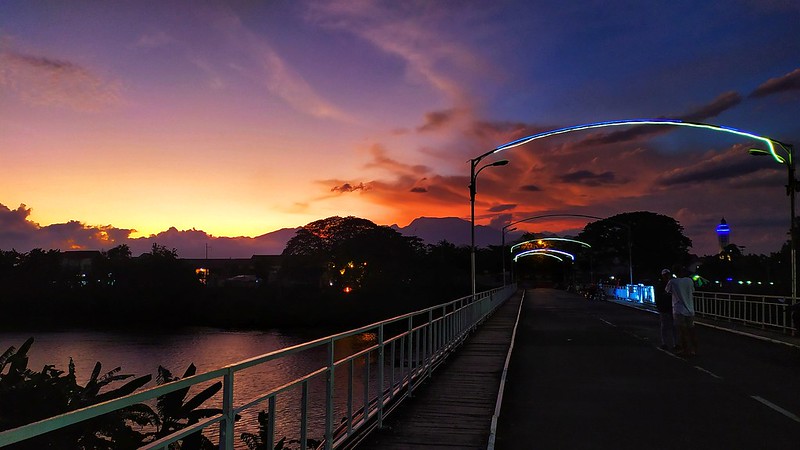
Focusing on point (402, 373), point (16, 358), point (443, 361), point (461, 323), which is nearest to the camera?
point (16, 358)

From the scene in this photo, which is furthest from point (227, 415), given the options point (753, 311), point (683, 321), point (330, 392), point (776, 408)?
point (753, 311)

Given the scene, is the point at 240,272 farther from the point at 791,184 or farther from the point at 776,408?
the point at 776,408

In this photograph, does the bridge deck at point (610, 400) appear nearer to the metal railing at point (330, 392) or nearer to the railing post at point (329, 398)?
the metal railing at point (330, 392)

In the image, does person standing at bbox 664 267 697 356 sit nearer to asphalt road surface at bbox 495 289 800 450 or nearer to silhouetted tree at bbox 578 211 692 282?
asphalt road surface at bbox 495 289 800 450

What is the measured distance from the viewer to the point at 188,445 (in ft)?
15.4

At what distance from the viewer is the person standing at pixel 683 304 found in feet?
50.6

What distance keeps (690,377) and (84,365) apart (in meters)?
46.6

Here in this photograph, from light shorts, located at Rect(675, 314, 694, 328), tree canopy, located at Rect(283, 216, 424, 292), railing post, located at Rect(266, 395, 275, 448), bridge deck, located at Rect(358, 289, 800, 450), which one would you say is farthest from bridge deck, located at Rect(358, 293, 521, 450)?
tree canopy, located at Rect(283, 216, 424, 292)

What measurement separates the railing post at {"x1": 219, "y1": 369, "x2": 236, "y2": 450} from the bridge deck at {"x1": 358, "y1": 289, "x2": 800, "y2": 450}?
353 centimetres

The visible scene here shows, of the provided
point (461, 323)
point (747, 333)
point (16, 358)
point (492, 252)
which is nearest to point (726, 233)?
point (747, 333)

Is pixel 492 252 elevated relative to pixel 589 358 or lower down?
elevated

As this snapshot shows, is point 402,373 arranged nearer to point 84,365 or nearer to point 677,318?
point 677,318

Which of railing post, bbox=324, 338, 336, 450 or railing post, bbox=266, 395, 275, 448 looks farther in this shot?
Answer: railing post, bbox=324, 338, 336, 450

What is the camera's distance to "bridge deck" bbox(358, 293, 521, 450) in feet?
25.3
